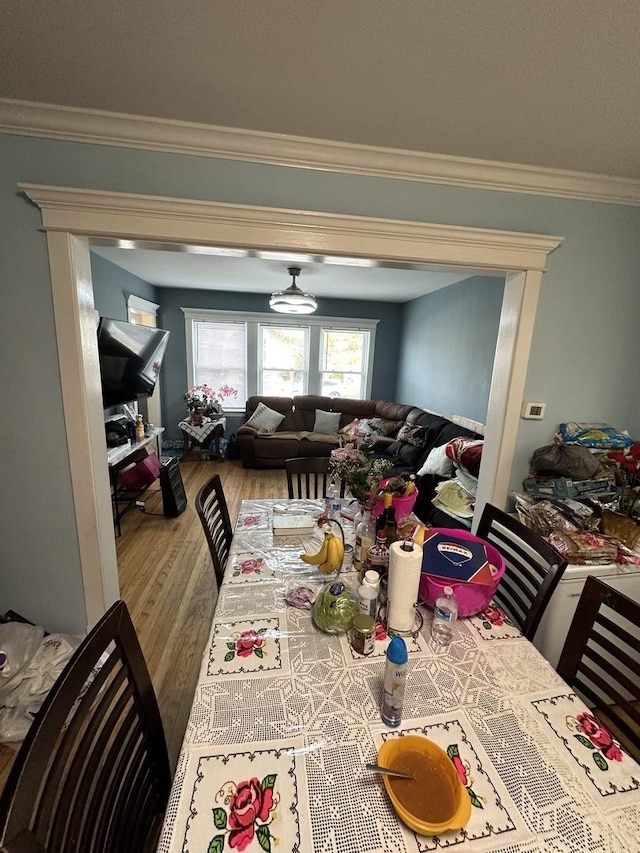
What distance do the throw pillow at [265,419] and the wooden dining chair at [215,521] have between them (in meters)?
3.38

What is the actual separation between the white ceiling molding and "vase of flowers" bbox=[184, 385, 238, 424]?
12.3ft

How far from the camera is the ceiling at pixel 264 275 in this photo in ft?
11.3

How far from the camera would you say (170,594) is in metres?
2.29

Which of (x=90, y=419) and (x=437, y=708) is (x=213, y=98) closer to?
(x=90, y=419)

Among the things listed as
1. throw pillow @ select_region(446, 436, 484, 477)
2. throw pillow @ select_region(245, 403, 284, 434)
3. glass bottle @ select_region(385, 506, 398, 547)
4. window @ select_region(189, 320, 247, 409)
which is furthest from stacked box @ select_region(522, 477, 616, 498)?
window @ select_region(189, 320, 247, 409)

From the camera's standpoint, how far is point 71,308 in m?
1.50

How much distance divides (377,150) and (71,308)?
4.83 ft

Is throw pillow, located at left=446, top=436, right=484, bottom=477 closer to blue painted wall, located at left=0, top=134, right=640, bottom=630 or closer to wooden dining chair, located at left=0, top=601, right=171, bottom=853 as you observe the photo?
blue painted wall, located at left=0, top=134, right=640, bottom=630

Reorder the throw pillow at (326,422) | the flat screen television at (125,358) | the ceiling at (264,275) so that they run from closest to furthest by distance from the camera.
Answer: the flat screen television at (125,358) < the ceiling at (264,275) < the throw pillow at (326,422)

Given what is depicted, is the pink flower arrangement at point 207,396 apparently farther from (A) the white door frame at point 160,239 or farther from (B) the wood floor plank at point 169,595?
(A) the white door frame at point 160,239

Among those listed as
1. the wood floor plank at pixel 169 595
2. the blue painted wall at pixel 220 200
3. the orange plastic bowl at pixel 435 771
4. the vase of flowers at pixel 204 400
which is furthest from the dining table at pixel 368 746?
the vase of flowers at pixel 204 400

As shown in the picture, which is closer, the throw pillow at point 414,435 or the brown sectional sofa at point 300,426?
the throw pillow at point 414,435

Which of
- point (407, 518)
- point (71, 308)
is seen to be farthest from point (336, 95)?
point (407, 518)

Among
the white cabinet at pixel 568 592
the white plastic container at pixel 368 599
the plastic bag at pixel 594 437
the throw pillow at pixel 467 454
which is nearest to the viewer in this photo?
the white plastic container at pixel 368 599
